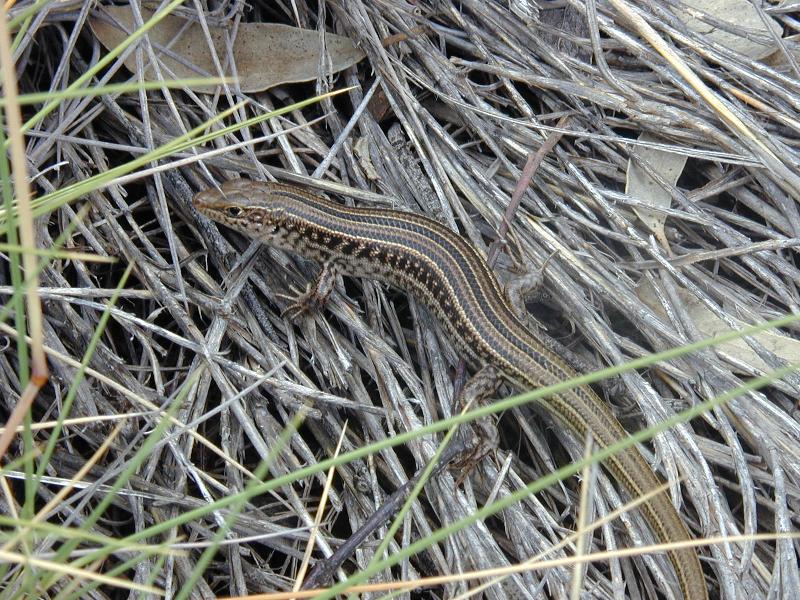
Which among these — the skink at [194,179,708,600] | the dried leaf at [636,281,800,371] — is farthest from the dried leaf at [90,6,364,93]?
the dried leaf at [636,281,800,371]

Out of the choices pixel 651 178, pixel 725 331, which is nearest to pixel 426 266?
pixel 651 178

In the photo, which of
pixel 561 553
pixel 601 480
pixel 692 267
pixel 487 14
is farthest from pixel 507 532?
pixel 487 14

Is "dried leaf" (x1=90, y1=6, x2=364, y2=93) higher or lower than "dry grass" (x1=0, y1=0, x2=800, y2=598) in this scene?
higher

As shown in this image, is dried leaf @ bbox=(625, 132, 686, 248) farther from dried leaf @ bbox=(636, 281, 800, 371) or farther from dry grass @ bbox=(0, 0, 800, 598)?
dried leaf @ bbox=(636, 281, 800, 371)

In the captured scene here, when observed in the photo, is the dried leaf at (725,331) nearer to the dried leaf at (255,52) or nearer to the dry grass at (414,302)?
the dry grass at (414,302)

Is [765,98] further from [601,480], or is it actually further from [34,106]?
[34,106]
